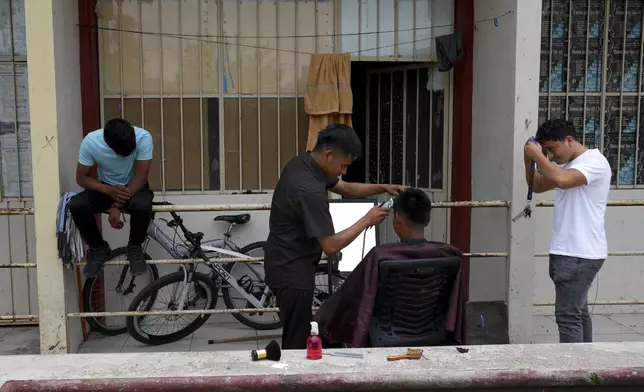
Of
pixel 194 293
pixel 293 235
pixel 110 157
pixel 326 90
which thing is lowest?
pixel 194 293

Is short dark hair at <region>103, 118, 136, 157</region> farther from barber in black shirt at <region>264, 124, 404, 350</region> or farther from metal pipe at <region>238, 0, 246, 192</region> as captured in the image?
metal pipe at <region>238, 0, 246, 192</region>

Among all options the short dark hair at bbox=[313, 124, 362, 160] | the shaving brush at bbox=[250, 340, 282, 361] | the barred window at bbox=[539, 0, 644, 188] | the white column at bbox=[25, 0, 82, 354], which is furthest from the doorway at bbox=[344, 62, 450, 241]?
the shaving brush at bbox=[250, 340, 282, 361]

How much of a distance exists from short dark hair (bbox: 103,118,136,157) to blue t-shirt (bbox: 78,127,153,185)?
4.0 inches

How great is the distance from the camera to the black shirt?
11.3 ft

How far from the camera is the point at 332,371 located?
9.59ft

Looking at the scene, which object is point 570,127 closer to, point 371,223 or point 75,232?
point 371,223

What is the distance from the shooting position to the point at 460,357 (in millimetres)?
3133

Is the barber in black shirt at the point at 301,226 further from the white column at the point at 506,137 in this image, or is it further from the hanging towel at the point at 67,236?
the white column at the point at 506,137

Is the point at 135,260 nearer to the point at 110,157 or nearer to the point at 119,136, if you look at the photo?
the point at 110,157

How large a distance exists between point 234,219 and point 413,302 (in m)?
2.93

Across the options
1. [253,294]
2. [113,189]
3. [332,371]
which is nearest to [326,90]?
[253,294]

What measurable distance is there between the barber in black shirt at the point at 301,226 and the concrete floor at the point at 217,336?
6.04 feet

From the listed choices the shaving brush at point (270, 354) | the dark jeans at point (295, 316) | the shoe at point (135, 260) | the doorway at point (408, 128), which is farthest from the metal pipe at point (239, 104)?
the shaving brush at point (270, 354)

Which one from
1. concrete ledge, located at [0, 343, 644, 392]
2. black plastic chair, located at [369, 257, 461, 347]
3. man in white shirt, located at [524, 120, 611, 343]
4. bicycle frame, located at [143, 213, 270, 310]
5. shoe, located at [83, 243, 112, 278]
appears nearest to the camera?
concrete ledge, located at [0, 343, 644, 392]
